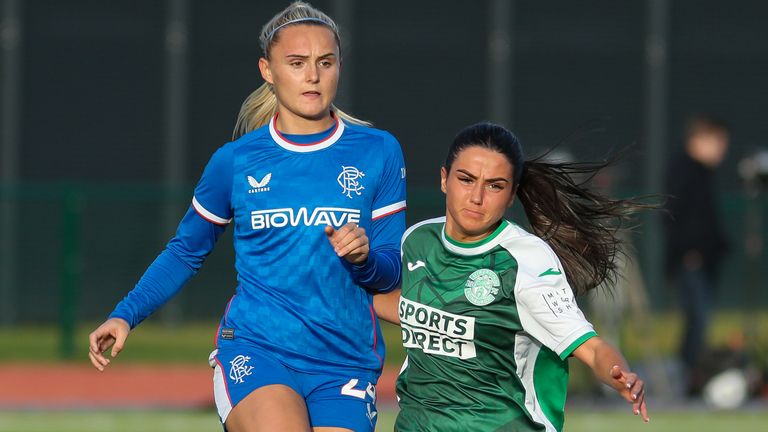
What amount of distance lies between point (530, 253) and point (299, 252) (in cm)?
83

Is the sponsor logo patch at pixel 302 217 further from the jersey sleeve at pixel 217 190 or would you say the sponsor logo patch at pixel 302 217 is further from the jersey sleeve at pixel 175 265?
the jersey sleeve at pixel 175 265

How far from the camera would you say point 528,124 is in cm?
1975

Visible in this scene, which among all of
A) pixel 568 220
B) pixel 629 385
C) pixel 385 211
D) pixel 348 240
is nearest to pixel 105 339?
pixel 348 240

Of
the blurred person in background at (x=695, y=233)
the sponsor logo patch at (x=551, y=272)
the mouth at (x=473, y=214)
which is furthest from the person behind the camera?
the blurred person in background at (x=695, y=233)

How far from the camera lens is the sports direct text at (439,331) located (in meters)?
5.00

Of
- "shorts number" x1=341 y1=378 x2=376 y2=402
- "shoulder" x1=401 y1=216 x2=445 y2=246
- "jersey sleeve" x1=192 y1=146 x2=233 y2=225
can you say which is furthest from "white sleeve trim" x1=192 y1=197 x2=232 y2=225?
"shorts number" x1=341 y1=378 x2=376 y2=402

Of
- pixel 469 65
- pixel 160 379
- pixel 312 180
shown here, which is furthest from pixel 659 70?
pixel 312 180

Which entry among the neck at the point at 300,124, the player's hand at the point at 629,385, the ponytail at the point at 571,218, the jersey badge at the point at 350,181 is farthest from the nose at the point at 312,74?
the player's hand at the point at 629,385

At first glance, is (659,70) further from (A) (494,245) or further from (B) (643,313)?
(A) (494,245)

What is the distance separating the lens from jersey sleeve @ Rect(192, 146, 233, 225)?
17.6ft

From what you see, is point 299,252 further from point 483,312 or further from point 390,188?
point 483,312

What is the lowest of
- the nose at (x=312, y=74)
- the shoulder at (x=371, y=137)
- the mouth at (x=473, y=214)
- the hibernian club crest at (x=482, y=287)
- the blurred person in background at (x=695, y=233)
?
the blurred person in background at (x=695, y=233)

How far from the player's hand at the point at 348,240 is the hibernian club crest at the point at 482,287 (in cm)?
42

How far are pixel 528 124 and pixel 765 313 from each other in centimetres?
424
